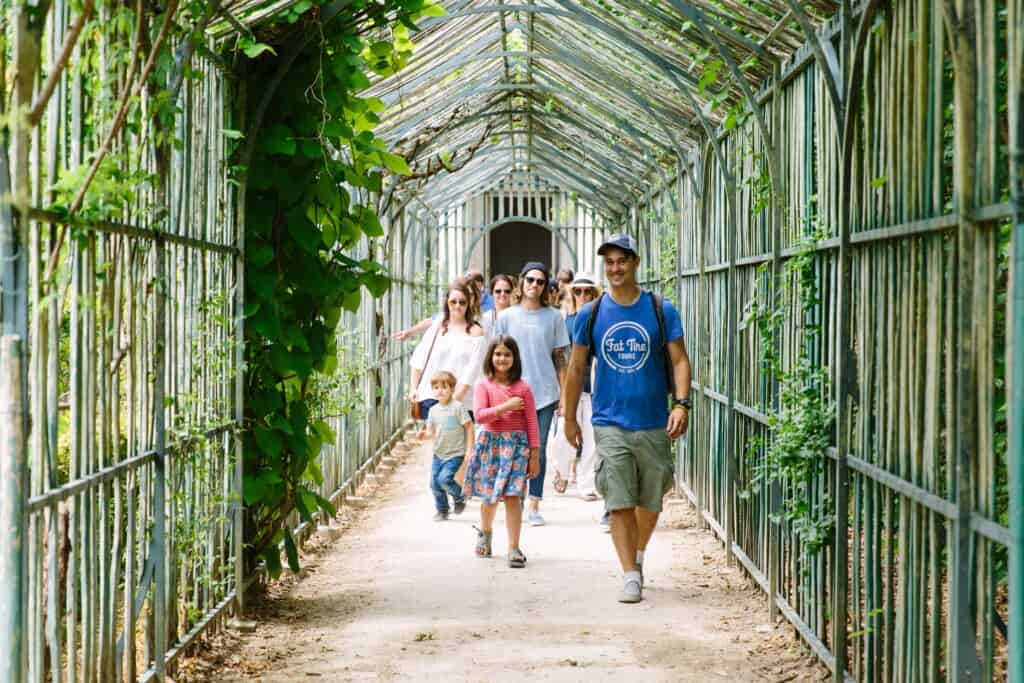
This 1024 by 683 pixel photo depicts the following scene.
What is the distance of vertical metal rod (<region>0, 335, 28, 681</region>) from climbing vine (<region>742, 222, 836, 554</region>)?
121 inches

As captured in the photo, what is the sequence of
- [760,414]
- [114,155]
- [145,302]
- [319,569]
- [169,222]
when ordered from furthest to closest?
[319,569] → [760,414] → [169,222] → [145,302] → [114,155]

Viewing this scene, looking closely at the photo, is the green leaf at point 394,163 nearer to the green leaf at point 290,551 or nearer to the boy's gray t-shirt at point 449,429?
the green leaf at point 290,551

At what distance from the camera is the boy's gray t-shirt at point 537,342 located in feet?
29.0

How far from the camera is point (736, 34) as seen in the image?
246 inches

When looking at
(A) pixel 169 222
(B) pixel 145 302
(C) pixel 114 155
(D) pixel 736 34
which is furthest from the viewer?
(D) pixel 736 34

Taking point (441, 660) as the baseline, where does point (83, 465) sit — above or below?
above

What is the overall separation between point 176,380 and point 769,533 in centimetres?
304

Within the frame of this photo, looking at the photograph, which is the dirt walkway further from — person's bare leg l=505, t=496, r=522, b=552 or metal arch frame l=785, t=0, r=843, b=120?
metal arch frame l=785, t=0, r=843, b=120

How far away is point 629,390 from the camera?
21.4 ft

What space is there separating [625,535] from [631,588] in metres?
0.28

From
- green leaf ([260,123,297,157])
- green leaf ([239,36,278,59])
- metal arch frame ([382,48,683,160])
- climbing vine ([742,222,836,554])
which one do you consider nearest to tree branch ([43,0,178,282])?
green leaf ([239,36,278,59])

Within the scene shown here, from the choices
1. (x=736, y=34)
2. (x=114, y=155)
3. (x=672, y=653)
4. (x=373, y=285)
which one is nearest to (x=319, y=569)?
(x=373, y=285)

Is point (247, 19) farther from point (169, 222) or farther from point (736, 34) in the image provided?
point (736, 34)

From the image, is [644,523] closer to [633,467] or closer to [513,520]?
[633,467]
